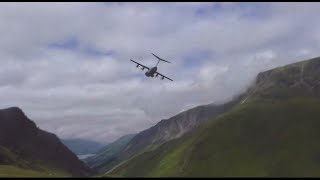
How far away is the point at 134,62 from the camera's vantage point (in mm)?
137500

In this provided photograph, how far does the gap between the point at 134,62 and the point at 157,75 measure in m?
7.71

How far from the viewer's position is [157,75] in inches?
5315
